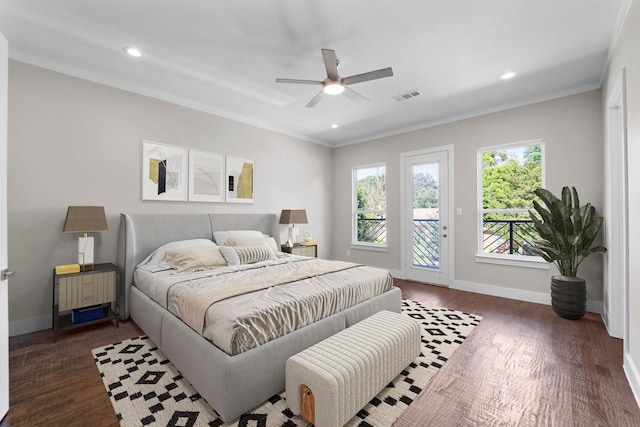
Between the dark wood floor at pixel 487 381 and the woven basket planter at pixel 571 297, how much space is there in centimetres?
13

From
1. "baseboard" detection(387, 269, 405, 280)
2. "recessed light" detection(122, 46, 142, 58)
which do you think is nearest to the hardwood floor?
"baseboard" detection(387, 269, 405, 280)

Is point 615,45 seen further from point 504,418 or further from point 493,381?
point 504,418

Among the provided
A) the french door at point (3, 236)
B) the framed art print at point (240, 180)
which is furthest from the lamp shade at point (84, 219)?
the framed art print at point (240, 180)

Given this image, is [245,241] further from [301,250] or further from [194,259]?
[301,250]

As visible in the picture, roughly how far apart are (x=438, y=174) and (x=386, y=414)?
12.9 ft

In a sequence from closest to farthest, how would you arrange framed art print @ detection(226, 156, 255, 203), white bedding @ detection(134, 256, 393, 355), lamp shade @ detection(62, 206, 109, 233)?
white bedding @ detection(134, 256, 393, 355), lamp shade @ detection(62, 206, 109, 233), framed art print @ detection(226, 156, 255, 203)

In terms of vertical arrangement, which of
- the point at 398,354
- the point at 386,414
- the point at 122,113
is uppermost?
the point at 122,113

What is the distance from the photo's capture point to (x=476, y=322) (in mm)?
3129

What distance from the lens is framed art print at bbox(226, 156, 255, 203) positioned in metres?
4.39

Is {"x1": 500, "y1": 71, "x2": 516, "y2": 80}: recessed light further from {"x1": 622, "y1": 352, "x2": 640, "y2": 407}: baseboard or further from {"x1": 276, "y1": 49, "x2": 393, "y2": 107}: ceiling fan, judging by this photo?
{"x1": 622, "y1": 352, "x2": 640, "y2": 407}: baseboard

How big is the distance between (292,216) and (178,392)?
3.26 meters

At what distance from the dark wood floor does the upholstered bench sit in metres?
0.26

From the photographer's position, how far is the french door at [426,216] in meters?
4.66

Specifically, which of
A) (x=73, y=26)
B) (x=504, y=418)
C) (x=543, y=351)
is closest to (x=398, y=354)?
(x=504, y=418)
